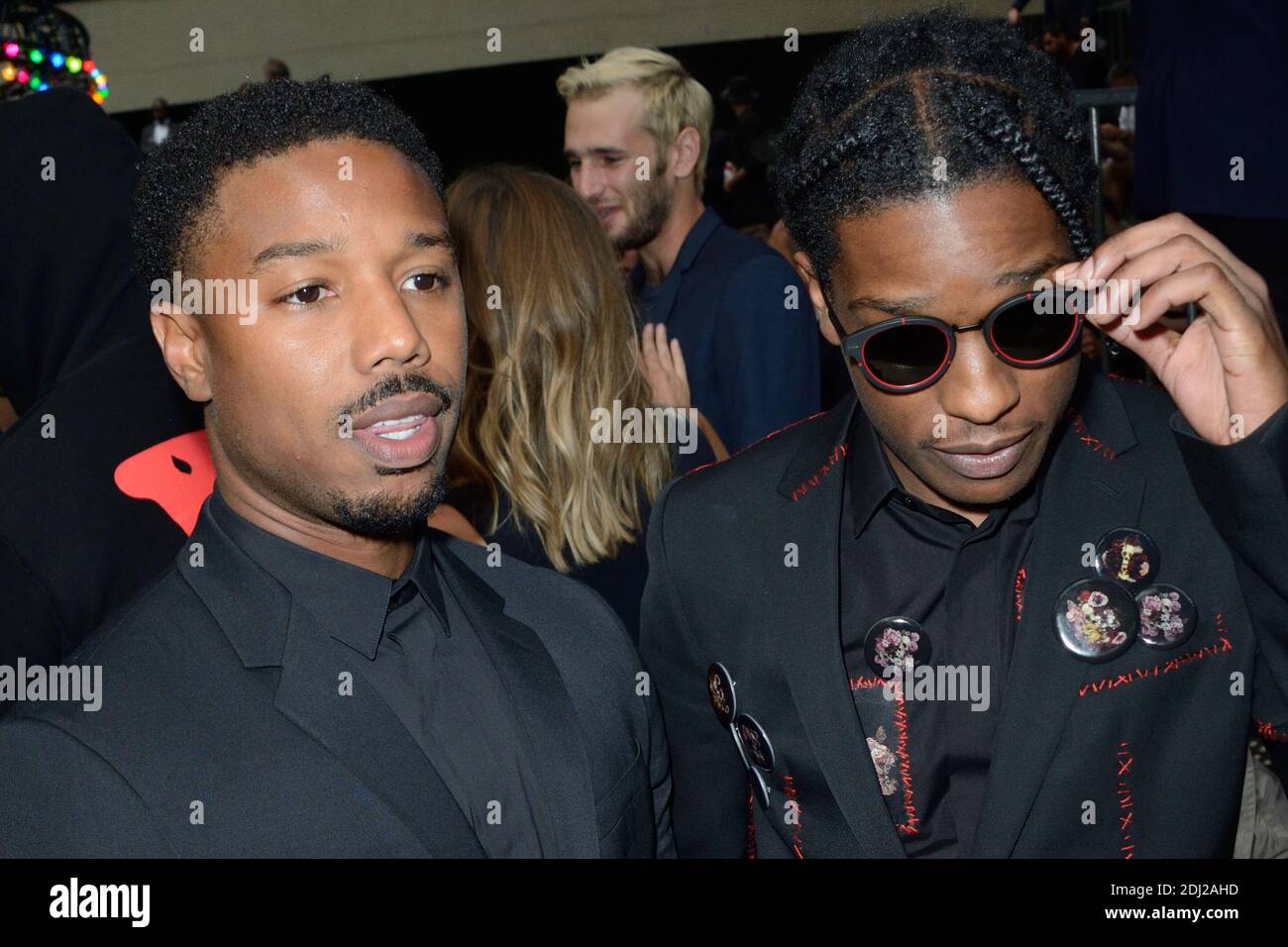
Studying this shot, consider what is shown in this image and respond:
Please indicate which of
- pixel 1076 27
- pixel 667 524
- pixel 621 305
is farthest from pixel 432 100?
pixel 667 524

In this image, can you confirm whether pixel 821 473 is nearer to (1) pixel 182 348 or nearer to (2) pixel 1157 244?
(2) pixel 1157 244

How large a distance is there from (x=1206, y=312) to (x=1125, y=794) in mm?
703

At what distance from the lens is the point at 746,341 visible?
12.1ft

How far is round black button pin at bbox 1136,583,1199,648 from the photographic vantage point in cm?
178

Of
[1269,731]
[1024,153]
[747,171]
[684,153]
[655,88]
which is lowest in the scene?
[1269,731]

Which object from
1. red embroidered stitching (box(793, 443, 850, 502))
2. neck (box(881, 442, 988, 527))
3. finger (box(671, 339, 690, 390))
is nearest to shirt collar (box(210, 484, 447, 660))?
red embroidered stitching (box(793, 443, 850, 502))

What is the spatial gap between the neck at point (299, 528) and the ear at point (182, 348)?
0.08 m

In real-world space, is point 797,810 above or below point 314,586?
below

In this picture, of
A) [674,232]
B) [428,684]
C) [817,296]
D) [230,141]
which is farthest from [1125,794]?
[674,232]

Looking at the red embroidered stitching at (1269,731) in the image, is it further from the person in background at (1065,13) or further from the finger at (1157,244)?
the person in background at (1065,13)

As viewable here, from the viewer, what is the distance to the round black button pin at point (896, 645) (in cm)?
185

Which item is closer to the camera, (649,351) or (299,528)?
(299,528)

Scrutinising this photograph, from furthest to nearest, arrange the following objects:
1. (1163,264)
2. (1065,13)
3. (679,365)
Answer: (1065,13) < (679,365) < (1163,264)

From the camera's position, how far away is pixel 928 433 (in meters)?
1.79
